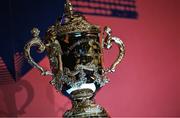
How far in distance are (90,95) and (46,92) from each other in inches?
14.2

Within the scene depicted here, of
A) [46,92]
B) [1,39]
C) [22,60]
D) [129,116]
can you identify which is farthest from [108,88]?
[1,39]

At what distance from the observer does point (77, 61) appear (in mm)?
1048

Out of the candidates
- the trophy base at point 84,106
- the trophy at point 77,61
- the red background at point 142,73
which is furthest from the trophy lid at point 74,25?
the red background at point 142,73

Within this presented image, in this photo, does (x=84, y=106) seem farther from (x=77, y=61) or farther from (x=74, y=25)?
(x=74, y=25)

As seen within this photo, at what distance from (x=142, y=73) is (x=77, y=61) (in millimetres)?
625

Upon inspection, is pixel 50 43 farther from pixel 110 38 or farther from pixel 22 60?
pixel 22 60

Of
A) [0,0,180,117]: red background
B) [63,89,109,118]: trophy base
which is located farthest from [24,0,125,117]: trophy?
[0,0,180,117]: red background

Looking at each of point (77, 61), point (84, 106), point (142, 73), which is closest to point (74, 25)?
point (77, 61)

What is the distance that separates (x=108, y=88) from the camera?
1.54 meters

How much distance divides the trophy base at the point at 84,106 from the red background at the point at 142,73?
0.34 meters

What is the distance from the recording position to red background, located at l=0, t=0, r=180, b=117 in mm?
1421

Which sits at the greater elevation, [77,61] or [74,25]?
[74,25]

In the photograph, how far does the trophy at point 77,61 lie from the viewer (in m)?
1.05

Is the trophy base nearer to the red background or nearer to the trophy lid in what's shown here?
the trophy lid
